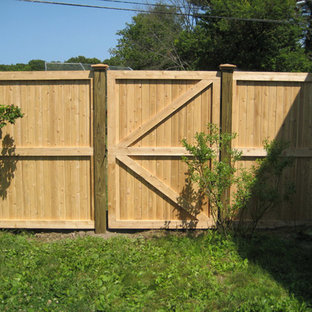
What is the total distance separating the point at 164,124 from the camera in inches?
198

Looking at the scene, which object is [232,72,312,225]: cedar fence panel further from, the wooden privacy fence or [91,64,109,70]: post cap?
[91,64,109,70]: post cap

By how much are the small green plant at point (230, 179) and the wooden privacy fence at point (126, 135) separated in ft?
0.69

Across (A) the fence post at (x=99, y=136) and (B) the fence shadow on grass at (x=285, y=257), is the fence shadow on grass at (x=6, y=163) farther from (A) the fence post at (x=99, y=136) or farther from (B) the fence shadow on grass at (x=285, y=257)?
(B) the fence shadow on grass at (x=285, y=257)

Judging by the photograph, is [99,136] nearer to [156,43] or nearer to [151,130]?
[151,130]

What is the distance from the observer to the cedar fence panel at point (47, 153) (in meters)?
4.99

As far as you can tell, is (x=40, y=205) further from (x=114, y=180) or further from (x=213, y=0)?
(x=213, y=0)

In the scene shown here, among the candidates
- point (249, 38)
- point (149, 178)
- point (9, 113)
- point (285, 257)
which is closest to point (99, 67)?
point (9, 113)

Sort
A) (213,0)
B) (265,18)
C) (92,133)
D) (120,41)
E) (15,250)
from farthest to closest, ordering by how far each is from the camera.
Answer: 1. (120,41)
2. (213,0)
3. (265,18)
4. (92,133)
5. (15,250)

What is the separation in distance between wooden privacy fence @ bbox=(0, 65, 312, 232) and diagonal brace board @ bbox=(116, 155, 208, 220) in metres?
0.01

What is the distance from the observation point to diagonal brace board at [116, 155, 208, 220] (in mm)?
5027

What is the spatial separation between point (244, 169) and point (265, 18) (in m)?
15.4

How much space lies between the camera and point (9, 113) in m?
4.77

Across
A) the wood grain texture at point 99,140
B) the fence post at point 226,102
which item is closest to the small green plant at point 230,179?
the fence post at point 226,102

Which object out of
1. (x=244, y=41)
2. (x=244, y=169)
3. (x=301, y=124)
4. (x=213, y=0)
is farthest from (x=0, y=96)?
(x=213, y=0)
